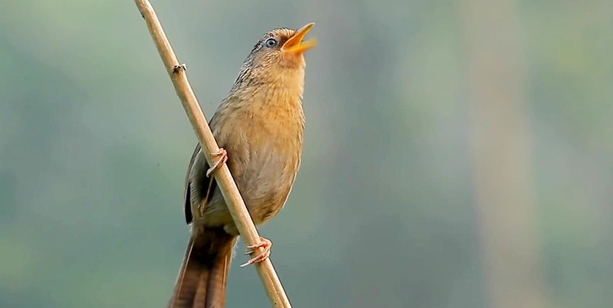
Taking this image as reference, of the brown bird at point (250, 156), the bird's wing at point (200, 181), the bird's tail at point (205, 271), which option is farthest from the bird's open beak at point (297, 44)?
the bird's tail at point (205, 271)

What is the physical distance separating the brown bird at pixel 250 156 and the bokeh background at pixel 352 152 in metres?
0.56

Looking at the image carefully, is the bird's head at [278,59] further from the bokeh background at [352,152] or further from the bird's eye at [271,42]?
the bokeh background at [352,152]

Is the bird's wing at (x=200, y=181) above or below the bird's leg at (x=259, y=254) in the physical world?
above

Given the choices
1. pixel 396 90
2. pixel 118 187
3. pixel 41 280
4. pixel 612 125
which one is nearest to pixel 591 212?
pixel 612 125

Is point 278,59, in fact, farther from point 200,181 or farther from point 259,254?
point 259,254

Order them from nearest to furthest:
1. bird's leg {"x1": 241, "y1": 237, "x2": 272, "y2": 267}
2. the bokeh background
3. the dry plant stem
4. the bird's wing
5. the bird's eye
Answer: the dry plant stem
bird's leg {"x1": 241, "y1": 237, "x2": 272, "y2": 267}
the bird's wing
the bird's eye
the bokeh background

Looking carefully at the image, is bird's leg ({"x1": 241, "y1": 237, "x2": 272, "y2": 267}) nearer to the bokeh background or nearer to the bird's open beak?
the bird's open beak

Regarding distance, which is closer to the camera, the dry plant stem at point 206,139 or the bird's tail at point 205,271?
the dry plant stem at point 206,139

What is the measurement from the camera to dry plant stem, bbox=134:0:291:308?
3.36ft

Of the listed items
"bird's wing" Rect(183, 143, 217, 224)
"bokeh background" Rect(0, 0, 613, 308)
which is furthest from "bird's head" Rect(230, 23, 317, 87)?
"bokeh background" Rect(0, 0, 613, 308)

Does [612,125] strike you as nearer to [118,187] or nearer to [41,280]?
[118,187]

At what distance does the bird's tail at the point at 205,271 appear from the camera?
1.46 metres

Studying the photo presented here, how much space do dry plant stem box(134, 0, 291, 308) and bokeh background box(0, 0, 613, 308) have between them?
3.04 ft

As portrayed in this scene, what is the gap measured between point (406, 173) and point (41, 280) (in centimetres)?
91
